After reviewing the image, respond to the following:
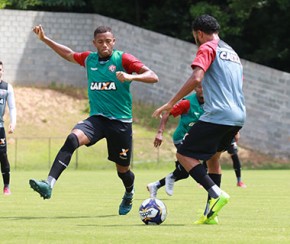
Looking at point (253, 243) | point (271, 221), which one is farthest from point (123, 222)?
point (253, 243)

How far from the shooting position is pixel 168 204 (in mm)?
14711

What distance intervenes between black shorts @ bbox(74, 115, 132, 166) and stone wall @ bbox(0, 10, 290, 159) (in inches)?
928

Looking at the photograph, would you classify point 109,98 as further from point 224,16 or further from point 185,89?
point 224,16

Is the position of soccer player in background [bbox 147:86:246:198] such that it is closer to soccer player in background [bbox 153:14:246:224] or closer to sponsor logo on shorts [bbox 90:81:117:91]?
sponsor logo on shorts [bbox 90:81:117:91]

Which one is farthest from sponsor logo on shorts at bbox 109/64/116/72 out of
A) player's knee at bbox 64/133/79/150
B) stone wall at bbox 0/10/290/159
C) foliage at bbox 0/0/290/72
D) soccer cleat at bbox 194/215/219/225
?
foliage at bbox 0/0/290/72

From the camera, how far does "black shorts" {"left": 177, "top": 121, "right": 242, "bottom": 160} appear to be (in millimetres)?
10617

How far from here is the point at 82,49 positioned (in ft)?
128

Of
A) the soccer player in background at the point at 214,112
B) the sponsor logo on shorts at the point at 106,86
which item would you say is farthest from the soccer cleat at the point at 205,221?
the sponsor logo on shorts at the point at 106,86

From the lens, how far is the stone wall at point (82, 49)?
35906 millimetres

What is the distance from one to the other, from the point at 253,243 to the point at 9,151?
2531 centimetres

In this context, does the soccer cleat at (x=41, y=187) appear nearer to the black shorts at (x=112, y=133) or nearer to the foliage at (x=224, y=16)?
the black shorts at (x=112, y=133)

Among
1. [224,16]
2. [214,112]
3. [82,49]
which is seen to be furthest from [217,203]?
[82,49]

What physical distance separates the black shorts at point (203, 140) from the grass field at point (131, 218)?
2.61ft

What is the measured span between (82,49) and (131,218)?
27609 mm
